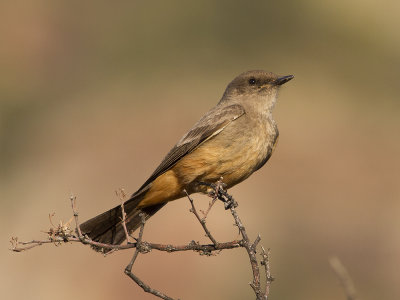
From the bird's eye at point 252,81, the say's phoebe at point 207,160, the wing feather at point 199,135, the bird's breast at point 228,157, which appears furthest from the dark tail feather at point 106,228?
the bird's eye at point 252,81

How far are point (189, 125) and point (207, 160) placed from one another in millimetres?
7817

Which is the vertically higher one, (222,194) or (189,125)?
(189,125)

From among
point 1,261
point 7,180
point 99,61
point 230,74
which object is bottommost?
point 1,261

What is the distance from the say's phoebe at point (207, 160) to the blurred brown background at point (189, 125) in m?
3.58

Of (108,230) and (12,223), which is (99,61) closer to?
(12,223)

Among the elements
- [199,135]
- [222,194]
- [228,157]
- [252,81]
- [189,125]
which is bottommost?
[222,194]

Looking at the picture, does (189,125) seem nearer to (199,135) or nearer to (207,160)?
(199,135)

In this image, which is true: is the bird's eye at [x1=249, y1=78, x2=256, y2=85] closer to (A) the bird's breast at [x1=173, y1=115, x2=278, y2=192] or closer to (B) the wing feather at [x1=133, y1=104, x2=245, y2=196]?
(B) the wing feather at [x1=133, y1=104, x2=245, y2=196]

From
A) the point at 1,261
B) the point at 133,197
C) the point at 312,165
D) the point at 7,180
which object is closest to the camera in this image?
the point at 133,197

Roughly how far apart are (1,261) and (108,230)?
5765 mm

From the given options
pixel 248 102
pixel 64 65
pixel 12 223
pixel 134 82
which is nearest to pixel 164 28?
pixel 134 82

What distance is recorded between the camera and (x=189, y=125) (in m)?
14.1

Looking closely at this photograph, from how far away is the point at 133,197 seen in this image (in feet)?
21.6

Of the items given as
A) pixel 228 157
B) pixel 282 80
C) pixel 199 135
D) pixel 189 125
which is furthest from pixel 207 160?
pixel 189 125
